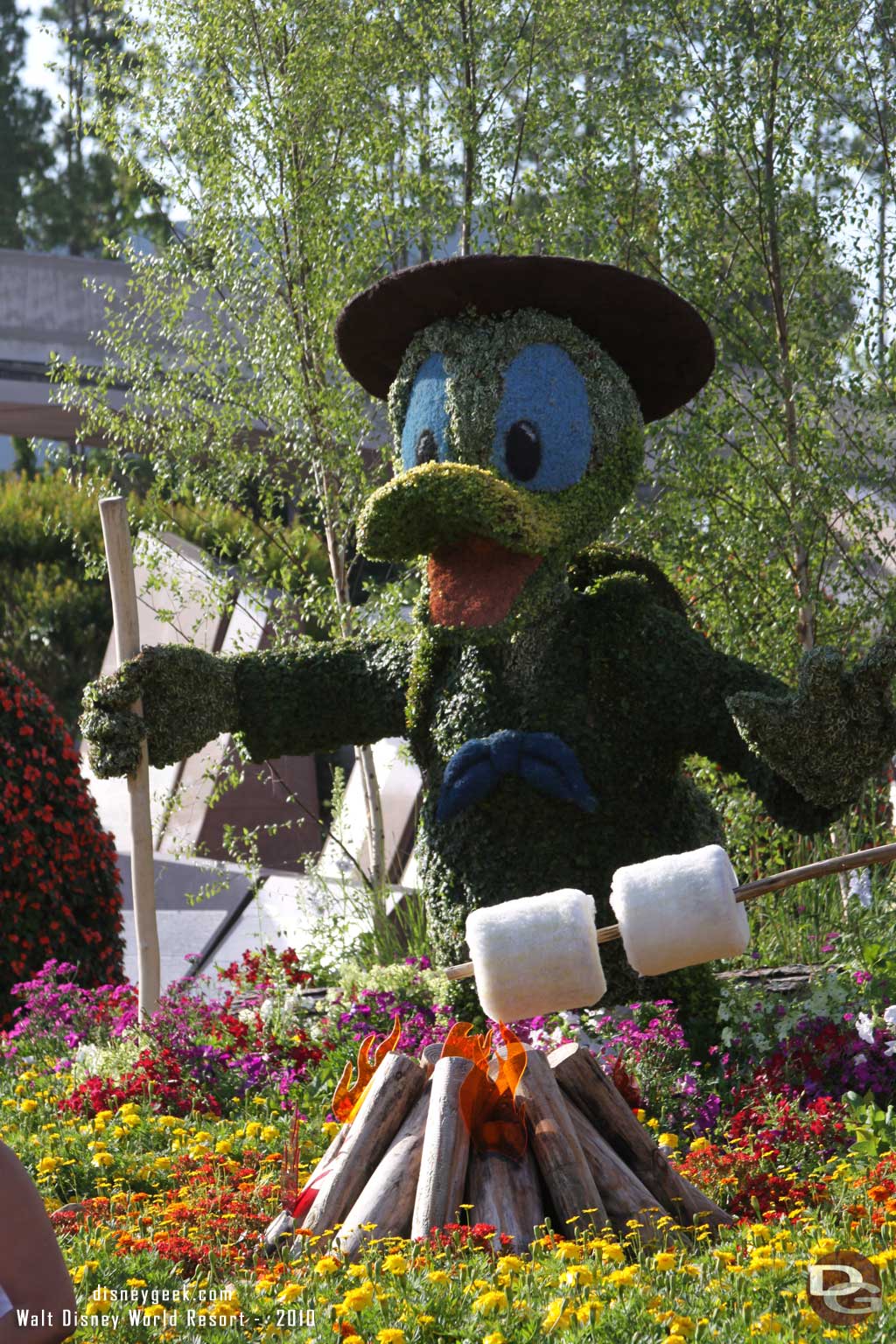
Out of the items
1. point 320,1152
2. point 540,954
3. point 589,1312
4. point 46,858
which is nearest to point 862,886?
point 320,1152

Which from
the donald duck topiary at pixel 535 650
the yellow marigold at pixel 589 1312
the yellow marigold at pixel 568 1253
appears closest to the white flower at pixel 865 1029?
the donald duck topiary at pixel 535 650

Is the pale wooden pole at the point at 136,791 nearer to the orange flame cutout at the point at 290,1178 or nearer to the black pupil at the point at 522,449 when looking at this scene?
the black pupil at the point at 522,449

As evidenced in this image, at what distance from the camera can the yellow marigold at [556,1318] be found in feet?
8.46

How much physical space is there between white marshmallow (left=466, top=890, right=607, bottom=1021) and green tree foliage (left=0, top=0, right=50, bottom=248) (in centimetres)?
2670

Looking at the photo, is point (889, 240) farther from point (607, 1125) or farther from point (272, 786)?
point (272, 786)

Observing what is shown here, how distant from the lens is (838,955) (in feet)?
18.3

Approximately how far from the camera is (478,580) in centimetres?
480

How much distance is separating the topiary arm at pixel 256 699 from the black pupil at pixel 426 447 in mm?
682

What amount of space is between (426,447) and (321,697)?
949 millimetres

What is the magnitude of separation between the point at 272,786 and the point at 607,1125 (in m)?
7.25

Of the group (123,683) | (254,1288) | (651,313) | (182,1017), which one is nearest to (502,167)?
(651,313)

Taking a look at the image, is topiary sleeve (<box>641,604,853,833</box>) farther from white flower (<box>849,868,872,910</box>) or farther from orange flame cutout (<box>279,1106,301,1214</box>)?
orange flame cutout (<box>279,1106,301,1214</box>)

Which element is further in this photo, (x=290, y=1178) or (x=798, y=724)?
(x=798, y=724)

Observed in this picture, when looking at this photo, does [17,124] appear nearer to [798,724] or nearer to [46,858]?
[46,858]
